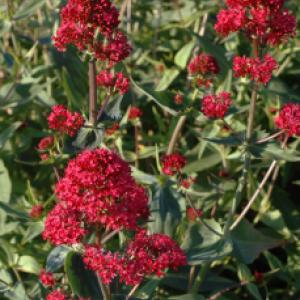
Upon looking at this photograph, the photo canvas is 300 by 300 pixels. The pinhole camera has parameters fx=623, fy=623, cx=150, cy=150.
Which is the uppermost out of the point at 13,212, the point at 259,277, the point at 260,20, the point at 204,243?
the point at 260,20

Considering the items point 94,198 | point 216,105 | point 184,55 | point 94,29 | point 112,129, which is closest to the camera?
point 94,198

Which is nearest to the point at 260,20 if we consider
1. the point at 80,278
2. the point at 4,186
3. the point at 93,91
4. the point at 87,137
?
the point at 93,91

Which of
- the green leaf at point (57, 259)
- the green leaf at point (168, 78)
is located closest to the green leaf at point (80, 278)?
the green leaf at point (57, 259)

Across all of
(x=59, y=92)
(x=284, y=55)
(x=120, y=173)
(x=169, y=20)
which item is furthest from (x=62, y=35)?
(x=169, y=20)

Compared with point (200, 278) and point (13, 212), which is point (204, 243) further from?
point (13, 212)

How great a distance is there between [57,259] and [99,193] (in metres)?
0.71

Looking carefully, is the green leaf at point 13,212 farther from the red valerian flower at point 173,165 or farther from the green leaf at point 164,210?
the red valerian flower at point 173,165

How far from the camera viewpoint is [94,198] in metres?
1.93

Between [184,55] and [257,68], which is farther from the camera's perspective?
[184,55]

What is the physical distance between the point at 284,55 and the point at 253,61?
1.50m

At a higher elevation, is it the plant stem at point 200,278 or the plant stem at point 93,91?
the plant stem at point 93,91

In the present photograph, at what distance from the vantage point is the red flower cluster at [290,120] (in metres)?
2.47

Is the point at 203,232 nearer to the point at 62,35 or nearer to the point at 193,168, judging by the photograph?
the point at 193,168

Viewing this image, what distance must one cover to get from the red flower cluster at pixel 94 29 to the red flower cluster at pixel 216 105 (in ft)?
1.42
